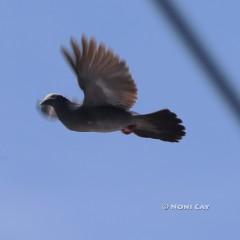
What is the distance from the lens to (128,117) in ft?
26.2

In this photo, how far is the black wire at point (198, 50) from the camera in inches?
57.2

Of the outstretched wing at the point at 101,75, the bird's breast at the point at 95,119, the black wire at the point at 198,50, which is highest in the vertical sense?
the outstretched wing at the point at 101,75

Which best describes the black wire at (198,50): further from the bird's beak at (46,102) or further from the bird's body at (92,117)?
the bird's beak at (46,102)

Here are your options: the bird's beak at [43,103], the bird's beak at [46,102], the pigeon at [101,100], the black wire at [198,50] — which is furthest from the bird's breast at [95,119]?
the black wire at [198,50]

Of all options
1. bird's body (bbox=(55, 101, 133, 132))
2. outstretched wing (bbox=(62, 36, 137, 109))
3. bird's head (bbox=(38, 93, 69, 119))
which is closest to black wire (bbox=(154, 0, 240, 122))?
outstretched wing (bbox=(62, 36, 137, 109))

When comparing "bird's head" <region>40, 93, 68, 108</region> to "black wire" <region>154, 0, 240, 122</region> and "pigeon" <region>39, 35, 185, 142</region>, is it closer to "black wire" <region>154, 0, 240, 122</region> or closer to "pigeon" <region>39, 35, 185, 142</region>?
"pigeon" <region>39, 35, 185, 142</region>

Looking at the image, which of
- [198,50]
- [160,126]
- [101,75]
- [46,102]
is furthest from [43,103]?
[198,50]

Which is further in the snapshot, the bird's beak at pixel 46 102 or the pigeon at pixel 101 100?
the bird's beak at pixel 46 102

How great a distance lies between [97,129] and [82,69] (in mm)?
728

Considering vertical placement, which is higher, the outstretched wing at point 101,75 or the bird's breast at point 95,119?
the outstretched wing at point 101,75

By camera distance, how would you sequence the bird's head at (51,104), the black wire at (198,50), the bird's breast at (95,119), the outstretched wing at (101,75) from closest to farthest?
the black wire at (198,50) < the outstretched wing at (101,75) < the bird's breast at (95,119) < the bird's head at (51,104)

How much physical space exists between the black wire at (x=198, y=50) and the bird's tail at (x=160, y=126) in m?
6.69

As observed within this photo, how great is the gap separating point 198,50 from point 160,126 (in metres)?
6.97

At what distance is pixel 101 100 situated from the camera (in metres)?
7.91
